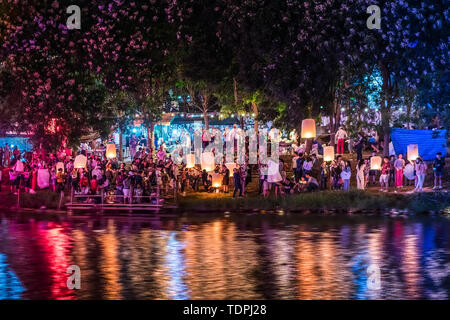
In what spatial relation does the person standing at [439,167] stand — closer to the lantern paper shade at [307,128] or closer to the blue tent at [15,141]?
the lantern paper shade at [307,128]

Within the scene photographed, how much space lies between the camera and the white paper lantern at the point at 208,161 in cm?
4084

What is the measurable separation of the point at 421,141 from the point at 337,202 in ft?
34.8

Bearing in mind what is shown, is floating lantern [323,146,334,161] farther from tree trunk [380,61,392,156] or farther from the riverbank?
the riverbank

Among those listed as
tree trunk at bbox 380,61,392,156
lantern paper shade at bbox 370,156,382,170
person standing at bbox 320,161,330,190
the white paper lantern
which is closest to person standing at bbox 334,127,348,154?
tree trunk at bbox 380,61,392,156

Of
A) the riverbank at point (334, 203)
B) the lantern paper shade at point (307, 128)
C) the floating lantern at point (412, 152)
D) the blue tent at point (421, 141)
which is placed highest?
the lantern paper shade at point (307, 128)

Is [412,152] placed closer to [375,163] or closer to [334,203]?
[375,163]

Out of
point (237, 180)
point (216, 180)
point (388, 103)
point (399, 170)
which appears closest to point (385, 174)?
point (399, 170)

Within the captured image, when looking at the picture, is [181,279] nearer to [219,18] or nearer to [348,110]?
[219,18]

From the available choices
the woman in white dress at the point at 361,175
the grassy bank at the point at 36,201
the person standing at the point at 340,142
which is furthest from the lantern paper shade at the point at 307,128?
the grassy bank at the point at 36,201

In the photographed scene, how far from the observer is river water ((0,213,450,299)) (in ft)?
50.2

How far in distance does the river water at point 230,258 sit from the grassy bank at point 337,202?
315 cm

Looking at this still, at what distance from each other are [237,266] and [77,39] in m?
20.3

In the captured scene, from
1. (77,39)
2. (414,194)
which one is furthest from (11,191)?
(414,194)

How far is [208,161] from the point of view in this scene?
4094 cm
